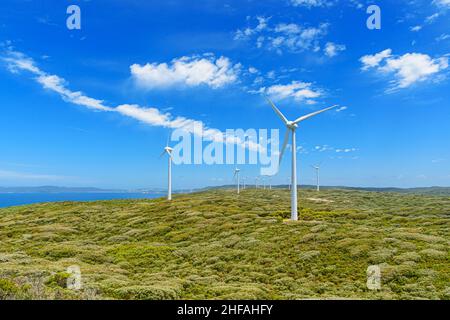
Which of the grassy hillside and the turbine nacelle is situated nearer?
the grassy hillside

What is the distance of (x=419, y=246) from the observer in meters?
29.2

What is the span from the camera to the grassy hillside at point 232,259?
2003 centimetres

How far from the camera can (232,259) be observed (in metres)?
30.8

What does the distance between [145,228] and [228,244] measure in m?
20.2

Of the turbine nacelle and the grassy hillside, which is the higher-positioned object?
the turbine nacelle

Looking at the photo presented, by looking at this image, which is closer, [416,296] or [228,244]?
[416,296]

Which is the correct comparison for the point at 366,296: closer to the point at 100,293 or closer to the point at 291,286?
the point at 291,286

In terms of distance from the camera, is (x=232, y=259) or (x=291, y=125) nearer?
(x=232, y=259)

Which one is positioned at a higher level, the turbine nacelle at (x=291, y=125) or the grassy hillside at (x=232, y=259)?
the turbine nacelle at (x=291, y=125)

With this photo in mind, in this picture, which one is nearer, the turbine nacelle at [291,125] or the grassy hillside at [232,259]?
the grassy hillside at [232,259]

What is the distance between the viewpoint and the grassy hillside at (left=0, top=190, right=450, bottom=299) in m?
20.0
